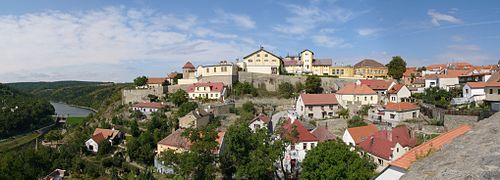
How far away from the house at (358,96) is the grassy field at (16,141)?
48.8 m

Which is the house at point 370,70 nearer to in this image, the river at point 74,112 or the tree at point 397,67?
the tree at point 397,67

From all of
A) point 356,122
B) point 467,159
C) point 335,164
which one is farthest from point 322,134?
point 467,159

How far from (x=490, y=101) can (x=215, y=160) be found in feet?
72.5

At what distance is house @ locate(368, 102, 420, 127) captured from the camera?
98.6 feet

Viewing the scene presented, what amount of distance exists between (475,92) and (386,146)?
1440 centimetres

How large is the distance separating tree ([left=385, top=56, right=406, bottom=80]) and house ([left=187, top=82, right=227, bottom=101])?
22.4 m

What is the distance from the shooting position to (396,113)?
1184 inches

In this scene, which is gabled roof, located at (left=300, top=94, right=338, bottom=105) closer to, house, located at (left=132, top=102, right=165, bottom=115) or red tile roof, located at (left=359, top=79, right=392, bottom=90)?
red tile roof, located at (left=359, top=79, right=392, bottom=90)

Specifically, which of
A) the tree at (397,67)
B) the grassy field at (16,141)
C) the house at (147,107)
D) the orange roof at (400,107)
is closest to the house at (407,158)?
the orange roof at (400,107)

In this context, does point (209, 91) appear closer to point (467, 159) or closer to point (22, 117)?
point (467, 159)

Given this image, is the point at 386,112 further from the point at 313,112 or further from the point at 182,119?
the point at 182,119

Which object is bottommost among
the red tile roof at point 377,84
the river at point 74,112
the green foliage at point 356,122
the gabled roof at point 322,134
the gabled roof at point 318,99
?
the river at point 74,112

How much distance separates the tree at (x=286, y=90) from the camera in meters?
42.8

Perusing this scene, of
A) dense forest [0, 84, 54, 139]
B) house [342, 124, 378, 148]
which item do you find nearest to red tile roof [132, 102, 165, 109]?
house [342, 124, 378, 148]
